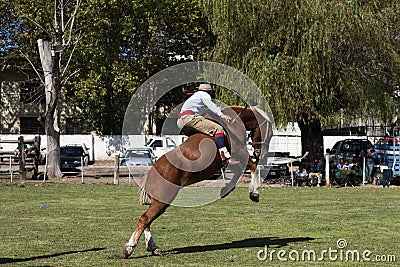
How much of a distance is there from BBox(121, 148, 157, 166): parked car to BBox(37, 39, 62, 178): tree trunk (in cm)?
370

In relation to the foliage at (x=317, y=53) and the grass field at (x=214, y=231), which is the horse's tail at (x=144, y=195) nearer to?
the grass field at (x=214, y=231)

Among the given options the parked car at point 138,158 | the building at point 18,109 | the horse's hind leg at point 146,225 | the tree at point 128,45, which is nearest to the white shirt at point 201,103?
the horse's hind leg at point 146,225

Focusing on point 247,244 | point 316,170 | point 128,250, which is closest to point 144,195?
point 128,250

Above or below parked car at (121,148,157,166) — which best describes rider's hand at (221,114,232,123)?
above

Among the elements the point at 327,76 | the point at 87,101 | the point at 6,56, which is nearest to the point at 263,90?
the point at 327,76

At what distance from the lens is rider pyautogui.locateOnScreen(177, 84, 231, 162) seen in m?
12.2

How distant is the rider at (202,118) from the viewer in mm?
12203

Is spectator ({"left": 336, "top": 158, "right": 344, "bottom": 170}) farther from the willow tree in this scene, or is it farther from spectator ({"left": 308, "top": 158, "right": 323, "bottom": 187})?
the willow tree

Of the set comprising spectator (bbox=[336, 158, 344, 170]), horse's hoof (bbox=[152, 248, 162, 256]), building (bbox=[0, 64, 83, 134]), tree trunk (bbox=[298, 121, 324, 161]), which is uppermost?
building (bbox=[0, 64, 83, 134])

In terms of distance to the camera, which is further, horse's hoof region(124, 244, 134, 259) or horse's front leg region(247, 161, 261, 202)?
horse's front leg region(247, 161, 261, 202)

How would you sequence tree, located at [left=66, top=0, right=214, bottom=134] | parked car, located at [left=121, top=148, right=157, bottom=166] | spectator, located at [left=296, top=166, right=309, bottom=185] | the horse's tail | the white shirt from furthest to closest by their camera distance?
tree, located at [left=66, top=0, right=214, bottom=134] < parked car, located at [left=121, top=148, right=157, bottom=166] < spectator, located at [left=296, top=166, right=309, bottom=185] < the white shirt < the horse's tail

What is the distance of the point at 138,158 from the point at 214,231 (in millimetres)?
21882

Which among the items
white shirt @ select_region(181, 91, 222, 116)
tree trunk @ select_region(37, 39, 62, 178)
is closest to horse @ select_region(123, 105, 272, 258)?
white shirt @ select_region(181, 91, 222, 116)

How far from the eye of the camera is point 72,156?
4672 cm
